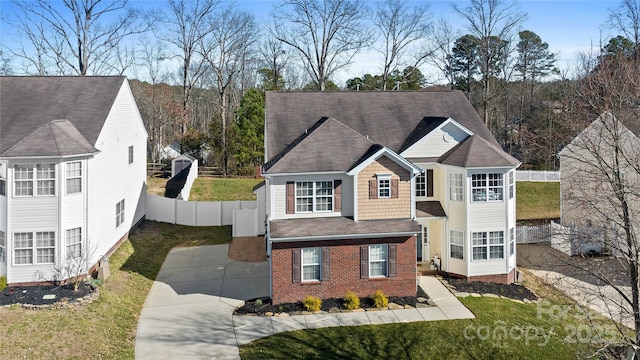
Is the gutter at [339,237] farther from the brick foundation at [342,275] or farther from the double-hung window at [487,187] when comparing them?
the double-hung window at [487,187]

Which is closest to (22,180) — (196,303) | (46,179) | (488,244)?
(46,179)

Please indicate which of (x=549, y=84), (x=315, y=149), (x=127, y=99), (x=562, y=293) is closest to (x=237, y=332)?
(x=315, y=149)

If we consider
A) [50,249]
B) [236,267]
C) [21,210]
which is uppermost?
[21,210]

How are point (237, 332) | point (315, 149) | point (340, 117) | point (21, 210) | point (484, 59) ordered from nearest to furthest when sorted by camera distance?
point (237, 332)
point (21, 210)
point (315, 149)
point (340, 117)
point (484, 59)

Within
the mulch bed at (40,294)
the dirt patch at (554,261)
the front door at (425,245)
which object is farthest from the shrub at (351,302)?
the mulch bed at (40,294)

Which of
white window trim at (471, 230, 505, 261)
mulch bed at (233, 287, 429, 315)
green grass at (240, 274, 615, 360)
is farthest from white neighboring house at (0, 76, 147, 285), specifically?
white window trim at (471, 230, 505, 261)

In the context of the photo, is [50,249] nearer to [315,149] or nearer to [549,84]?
[315,149]
